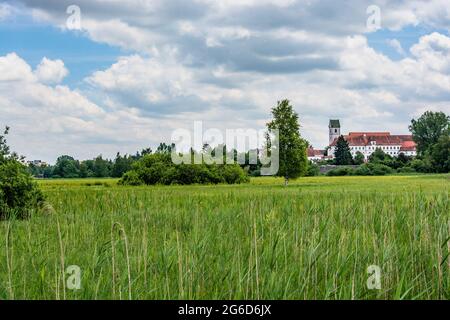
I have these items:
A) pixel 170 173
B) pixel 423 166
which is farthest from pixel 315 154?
pixel 170 173

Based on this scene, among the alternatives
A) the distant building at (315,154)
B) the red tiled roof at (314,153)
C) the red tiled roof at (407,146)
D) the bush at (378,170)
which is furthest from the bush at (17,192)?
the red tiled roof at (407,146)

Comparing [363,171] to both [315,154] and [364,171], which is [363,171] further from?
[315,154]

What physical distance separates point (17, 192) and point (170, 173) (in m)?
29.8

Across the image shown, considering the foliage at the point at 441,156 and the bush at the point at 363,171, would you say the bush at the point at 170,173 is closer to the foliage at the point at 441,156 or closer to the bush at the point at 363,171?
the bush at the point at 363,171

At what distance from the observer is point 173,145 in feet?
162

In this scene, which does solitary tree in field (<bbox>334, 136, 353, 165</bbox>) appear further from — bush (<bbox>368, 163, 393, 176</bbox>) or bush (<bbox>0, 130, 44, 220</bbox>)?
bush (<bbox>0, 130, 44, 220</bbox>)

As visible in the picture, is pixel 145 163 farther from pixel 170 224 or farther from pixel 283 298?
pixel 283 298

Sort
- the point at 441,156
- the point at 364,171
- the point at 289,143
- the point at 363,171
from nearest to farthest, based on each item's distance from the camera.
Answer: the point at 289,143 → the point at 441,156 → the point at 363,171 → the point at 364,171

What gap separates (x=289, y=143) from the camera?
49.1 meters

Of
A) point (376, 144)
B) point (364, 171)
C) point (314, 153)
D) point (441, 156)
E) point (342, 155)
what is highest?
point (376, 144)

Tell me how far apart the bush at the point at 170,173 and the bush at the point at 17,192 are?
82.2 feet

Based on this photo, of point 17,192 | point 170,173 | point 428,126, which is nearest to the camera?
point 17,192

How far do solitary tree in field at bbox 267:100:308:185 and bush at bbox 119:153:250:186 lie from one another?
3928 mm
